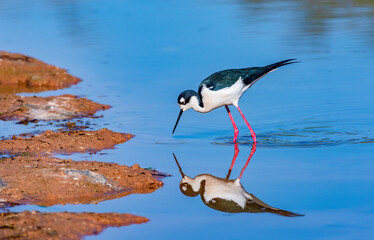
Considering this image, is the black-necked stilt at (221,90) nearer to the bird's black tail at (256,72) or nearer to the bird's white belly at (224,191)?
the bird's black tail at (256,72)

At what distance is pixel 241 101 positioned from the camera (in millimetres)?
9680

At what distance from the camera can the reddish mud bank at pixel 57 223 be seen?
4824 mm

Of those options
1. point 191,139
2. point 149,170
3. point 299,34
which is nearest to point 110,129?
point 191,139

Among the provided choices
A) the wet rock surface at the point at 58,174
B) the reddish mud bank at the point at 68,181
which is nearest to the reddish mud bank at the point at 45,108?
the wet rock surface at the point at 58,174

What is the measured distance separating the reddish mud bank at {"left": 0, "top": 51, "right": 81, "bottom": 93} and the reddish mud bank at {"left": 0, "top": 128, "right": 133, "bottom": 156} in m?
3.24

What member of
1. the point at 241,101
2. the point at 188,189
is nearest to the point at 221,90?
the point at 241,101

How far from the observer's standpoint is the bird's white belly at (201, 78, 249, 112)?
26.3ft

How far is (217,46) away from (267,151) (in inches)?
227

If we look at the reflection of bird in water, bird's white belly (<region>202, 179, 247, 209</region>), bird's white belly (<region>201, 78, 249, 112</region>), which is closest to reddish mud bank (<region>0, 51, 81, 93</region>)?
bird's white belly (<region>201, 78, 249, 112</region>)

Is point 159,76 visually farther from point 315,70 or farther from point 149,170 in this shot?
point 149,170

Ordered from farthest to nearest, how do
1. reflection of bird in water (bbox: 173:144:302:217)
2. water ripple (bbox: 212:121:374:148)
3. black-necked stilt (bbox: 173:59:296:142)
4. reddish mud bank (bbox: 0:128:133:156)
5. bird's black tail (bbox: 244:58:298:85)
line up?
bird's black tail (bbox: 244:58:298:85)
black-necked stilt (bbox: 173:59:296:142)
water ripple (bbox: 212:121:374:148)
reddish mud bank (bbox: 0:128:133:156)
reflection of bird in water (bbox: 173:144:302:217)

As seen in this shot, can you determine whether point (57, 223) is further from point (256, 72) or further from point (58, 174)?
point (256, 72)

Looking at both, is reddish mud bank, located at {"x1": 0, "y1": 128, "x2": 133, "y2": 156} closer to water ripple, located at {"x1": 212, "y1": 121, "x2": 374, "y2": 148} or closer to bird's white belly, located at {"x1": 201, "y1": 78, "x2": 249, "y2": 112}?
bird's white belly, located at {"x1": 201, "y1": 78, "x2": 249, "y2": 112}

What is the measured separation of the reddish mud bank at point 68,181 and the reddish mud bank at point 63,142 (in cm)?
77
